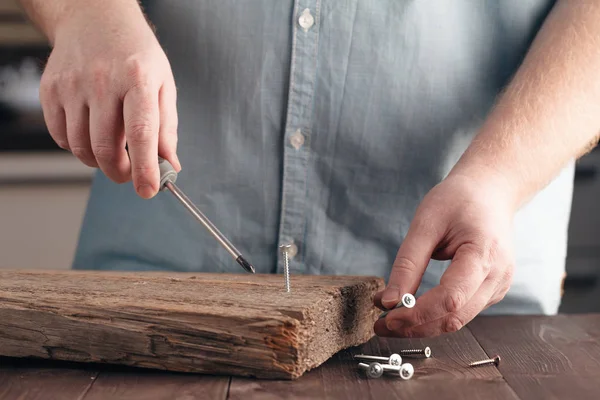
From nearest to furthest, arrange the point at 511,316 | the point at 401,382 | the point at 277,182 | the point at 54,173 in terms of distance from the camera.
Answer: the point at 401,382, the point at 511,316, the point at 277,182, the point at 54,173

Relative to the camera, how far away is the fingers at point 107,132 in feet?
2.79

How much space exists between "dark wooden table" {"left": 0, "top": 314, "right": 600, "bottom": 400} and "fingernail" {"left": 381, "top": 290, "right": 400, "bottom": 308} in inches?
2.6

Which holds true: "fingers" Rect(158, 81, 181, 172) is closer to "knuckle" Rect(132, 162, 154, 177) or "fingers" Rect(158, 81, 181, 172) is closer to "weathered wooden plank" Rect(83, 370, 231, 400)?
"knuckle" Rect(132, 162, 154, 177)

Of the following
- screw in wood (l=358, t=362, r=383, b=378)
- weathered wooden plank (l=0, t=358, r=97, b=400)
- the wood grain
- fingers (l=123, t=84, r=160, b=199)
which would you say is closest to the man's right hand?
fingers (l=123, t=84, r=160, b=199)

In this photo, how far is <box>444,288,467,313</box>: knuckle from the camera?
2.54ft

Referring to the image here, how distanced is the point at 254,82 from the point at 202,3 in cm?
14

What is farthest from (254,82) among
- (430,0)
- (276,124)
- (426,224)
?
(426,224)

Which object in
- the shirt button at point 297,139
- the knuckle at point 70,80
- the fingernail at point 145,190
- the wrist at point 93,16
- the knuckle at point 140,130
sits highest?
the wrist at point 93,16

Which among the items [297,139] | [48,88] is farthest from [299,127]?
[48,88]

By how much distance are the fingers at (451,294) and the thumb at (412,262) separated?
0.07 feet

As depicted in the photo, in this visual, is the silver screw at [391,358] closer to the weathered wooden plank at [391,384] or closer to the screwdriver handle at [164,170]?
the weathered wooden plank at [391,384]

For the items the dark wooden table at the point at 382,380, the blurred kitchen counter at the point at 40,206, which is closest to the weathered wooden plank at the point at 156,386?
the dark wooden table at the point at 382,380

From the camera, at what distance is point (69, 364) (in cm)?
80

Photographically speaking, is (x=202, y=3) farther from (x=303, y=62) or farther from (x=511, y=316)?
(x=511, y=316)
